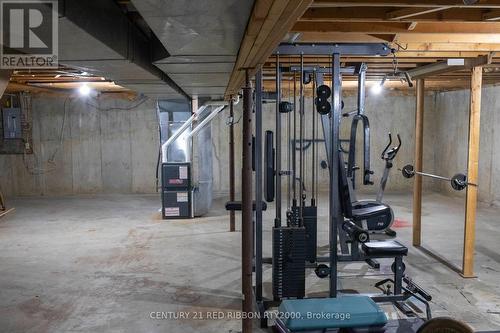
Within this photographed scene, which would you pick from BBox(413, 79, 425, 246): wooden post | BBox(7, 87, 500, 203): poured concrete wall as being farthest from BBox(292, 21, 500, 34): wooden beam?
BBox(7, 87, 500, 203): poured concrete wall

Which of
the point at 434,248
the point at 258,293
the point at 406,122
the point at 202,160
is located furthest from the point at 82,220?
the point at 406,122

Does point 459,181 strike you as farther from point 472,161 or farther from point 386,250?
point 386,250

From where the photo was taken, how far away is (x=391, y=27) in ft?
10.8

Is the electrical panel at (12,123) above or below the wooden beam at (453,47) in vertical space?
below

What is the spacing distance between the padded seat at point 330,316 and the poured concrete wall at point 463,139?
20.1 ft

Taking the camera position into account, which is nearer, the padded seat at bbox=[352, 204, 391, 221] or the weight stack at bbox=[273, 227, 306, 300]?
the weight stack at bbox=[273, 227, 306, 300]

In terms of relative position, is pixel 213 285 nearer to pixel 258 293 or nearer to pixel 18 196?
pixel 258 293

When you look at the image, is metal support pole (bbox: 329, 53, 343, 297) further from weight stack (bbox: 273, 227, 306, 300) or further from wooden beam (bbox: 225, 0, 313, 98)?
wooden beam (bbox: 225, 0, 313, 98)

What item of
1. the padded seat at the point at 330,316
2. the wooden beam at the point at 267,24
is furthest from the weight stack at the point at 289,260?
the wooden beam at the point at 267,24

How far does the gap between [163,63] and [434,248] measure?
13.0ft

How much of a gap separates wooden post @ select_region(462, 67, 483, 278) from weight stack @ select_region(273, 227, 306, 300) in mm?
1930

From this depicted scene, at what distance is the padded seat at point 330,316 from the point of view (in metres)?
2.55

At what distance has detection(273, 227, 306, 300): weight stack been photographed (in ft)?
10.8

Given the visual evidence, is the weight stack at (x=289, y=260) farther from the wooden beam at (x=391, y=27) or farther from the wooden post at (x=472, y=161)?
the wooden post at (x=472, y=161)
